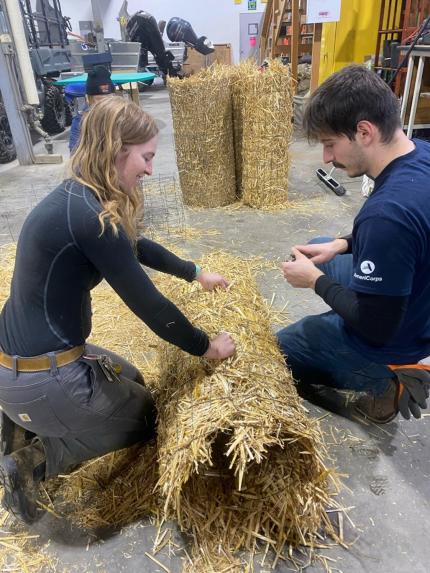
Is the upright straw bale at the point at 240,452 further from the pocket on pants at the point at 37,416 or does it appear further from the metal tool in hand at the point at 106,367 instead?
the pocket on pants at the point at 37,416

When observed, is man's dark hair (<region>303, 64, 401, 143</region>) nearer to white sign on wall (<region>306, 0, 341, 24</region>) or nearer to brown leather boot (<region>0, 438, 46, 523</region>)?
brown leather boot (<region>0, 438, 46, 523</region>)

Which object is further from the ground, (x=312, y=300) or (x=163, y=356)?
(x=163, y=356)

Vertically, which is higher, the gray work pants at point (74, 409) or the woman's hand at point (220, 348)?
the woman's hand at point (220, 348)

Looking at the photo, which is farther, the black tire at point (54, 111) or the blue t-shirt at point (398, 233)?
the black tire at point (54, 111)

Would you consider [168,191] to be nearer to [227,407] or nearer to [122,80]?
[122,80]

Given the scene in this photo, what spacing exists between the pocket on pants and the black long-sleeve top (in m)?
0.20

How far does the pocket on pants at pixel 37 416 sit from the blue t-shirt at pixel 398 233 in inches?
52.5

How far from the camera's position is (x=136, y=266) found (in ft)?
5.16

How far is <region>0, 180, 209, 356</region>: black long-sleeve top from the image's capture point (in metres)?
1.50

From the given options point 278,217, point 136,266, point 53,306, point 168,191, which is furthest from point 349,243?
point 168,191

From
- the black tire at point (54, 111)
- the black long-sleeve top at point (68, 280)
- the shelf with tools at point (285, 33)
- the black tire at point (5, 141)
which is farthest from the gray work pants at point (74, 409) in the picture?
the black tire at point (54, 111)

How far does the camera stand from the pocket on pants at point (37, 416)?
168 cm

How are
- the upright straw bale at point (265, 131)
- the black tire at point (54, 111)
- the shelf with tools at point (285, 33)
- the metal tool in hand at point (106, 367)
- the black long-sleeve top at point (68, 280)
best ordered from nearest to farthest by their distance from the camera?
the black long-sleeve top at point (68, 280), the metal tool in hand at point (106, 367), the upright straw bale at point (265, 131), the shelf with tools at point (285, 33), the black tire at point (54, 111)

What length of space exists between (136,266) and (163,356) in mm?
872
